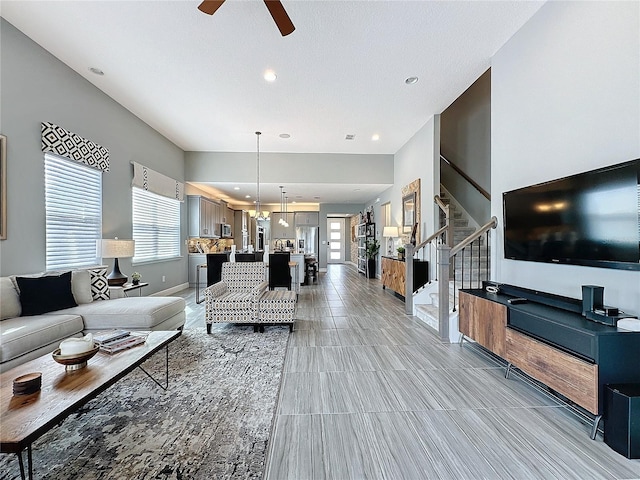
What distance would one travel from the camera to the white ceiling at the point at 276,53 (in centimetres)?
283

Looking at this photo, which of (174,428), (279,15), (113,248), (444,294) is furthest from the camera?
(113,248)

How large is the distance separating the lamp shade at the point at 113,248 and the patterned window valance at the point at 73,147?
3.63ft

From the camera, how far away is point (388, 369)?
2887 mm

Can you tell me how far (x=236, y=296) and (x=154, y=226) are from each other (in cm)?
317

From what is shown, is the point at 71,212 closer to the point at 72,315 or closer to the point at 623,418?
the point at 72,315

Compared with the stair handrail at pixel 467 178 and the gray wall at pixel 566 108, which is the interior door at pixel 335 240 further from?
the gray wall at pixel 566 108

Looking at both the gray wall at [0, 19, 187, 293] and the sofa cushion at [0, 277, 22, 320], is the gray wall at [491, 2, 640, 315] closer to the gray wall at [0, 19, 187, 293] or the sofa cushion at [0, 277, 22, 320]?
the sofa cushion at [0, 277, 22, 320]

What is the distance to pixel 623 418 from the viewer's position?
1687mm

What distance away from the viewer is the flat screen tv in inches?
77.0

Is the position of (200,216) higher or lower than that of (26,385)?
higher

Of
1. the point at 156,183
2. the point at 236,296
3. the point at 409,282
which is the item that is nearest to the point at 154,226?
the point at 156,183

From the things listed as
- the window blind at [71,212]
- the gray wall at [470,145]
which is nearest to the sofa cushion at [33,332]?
the window blind at [71,212]

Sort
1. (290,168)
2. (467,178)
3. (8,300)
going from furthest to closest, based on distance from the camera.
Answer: (290,168) → (467,178) → (8,300)

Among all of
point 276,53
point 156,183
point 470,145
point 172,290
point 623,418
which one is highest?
point 276,53
